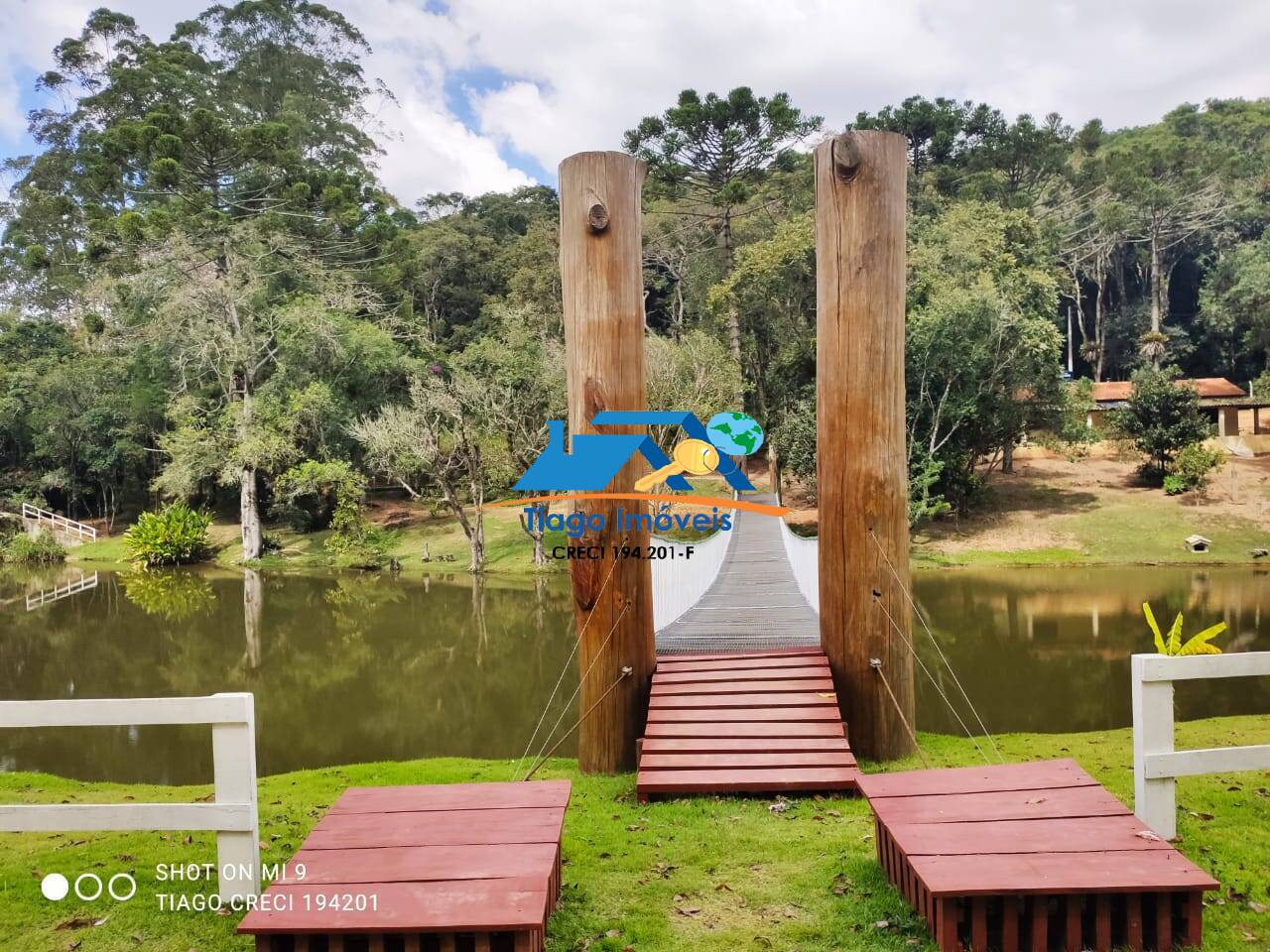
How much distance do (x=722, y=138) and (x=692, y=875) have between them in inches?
627

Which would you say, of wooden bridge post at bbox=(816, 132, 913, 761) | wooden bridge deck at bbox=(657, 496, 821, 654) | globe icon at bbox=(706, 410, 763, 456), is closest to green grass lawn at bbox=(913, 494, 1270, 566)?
globe icon at bbox=(706, 410, 763, 456)

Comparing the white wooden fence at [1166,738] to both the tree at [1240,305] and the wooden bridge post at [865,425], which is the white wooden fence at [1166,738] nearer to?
the wooden bridge post at [865,425]

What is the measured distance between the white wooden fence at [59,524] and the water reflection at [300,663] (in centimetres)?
470

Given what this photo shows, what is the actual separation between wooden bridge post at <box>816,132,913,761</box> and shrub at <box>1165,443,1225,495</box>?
608 inches

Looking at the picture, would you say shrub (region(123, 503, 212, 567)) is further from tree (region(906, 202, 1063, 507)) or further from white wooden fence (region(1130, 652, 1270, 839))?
white wooden fence (region(1130, 652, 1270, 839))

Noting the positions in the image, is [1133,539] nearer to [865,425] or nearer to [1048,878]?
[865,425]

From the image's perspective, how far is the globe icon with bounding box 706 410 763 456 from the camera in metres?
16.0

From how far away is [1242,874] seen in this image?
2441 mm

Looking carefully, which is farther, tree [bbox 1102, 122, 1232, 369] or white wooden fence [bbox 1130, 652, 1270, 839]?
tree [bbox 1102, 122, 1232, 369]

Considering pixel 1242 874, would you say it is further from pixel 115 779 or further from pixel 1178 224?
pixel 1178 224

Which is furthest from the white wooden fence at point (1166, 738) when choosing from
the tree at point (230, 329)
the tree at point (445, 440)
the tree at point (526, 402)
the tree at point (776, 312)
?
the tree at point (230, 329)

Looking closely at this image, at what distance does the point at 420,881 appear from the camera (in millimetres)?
1963

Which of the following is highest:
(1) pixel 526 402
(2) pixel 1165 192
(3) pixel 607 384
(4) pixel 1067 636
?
(2) pixel 1165 192

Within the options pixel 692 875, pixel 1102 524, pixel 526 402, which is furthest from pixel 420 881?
pixel 1102 524
